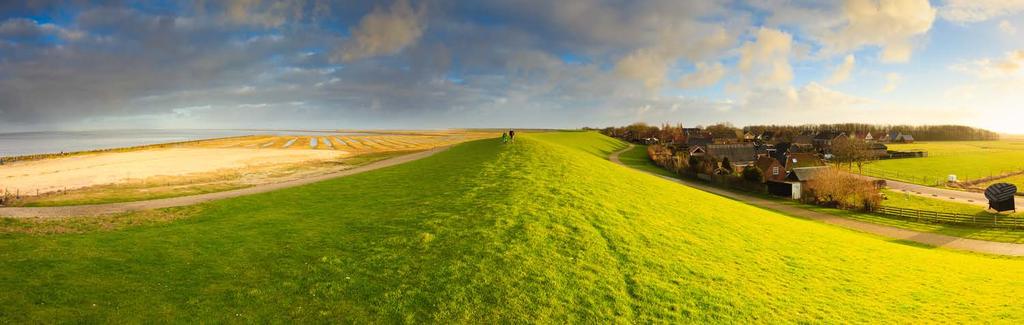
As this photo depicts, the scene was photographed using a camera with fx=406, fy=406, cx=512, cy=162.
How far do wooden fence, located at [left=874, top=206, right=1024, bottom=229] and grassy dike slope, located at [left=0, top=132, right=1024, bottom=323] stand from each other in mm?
20563

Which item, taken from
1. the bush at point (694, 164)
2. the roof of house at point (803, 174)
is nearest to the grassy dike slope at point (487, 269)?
the roof of house at point (803, 174)

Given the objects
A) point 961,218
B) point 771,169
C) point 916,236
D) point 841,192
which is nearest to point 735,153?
point 771,169

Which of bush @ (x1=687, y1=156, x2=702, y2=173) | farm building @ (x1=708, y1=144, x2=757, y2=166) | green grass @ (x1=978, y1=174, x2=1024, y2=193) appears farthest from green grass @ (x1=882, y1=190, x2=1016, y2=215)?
farm building @ (x1=708, y1=144, x2=757, y2=166)

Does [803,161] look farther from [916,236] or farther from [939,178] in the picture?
[916,236]

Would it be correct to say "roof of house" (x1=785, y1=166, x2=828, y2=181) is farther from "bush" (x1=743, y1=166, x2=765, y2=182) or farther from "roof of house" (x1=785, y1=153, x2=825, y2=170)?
"roof of house" (x1=785, y1=153, x2=825, y2=170)

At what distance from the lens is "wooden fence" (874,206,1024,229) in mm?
39531

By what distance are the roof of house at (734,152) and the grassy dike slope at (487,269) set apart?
57976mm

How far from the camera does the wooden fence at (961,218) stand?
3953 centimetres

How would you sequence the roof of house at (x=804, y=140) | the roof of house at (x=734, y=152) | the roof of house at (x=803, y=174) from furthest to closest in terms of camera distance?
the roof of house at (x=804, y=140), the roof of house at (x=734, y=152), the roof of house at (x=803, y=174)

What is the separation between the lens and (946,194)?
195 ft

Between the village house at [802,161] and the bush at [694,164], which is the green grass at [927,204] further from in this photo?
the bush at [694,164]

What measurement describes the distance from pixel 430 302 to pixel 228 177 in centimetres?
5024

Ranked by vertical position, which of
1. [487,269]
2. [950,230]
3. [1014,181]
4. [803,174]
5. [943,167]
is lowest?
[950,230]

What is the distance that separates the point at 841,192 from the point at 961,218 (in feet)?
33.2
